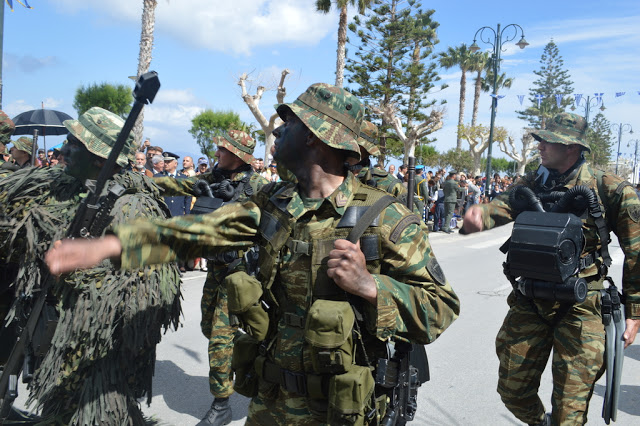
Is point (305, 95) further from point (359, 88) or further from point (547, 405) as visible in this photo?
point (359, 88)

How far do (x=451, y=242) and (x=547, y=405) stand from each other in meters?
9.55

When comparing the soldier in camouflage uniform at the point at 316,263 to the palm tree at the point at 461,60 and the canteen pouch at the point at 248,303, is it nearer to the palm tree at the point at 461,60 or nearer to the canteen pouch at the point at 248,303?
the canteen pouch at the point at 248,303

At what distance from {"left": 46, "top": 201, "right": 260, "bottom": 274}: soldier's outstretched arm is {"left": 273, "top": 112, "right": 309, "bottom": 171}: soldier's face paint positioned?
236mm

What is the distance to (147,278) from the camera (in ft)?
9.43

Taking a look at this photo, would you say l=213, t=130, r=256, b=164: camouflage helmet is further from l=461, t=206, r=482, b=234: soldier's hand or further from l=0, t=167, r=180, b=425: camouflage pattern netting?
l=461, t=206, r=482, b=234: soldier's hand

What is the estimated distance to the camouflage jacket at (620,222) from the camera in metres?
3.09

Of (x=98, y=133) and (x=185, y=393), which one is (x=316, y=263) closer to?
(x=98, y=133)

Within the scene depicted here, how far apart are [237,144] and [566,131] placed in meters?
2.57

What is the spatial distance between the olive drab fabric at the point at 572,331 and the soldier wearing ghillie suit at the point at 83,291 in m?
2.12

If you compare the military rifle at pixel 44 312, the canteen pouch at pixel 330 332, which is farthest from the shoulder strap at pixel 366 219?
the military rifle at pixel 44 312

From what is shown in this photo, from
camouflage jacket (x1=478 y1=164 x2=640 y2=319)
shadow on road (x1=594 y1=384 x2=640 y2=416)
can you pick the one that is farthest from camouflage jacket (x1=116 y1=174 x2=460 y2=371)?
shadow on road (x1=594 y1=384 x2=640 y2=416)

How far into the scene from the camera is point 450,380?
4.63 meters

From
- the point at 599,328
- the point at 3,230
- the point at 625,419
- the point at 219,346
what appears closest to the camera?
the point at 3,230

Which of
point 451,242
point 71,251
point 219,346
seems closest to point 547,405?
point 219,346
